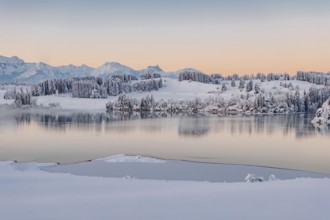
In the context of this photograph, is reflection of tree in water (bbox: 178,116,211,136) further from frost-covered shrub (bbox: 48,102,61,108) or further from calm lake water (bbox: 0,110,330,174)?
frost-covered shrub (bbox: 48,102,61,108)

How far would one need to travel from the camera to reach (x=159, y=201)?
1479cm

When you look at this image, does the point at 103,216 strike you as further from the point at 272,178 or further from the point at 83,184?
the point at 272,178

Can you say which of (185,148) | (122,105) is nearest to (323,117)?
(185,148)

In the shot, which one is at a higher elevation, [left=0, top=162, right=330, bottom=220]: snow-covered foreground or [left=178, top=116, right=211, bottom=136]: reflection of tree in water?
[left=0, top=162, right=330, bottom=220]: snow-covered foreground

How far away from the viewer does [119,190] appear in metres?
18.4

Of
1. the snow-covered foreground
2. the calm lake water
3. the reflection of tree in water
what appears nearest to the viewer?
the snow-covered foreground

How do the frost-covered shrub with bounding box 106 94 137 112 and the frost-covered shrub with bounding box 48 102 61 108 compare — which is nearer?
the frost-covered shrub with bounding box 106 94 137 112

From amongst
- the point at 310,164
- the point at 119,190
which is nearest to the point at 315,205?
the point at 119,190

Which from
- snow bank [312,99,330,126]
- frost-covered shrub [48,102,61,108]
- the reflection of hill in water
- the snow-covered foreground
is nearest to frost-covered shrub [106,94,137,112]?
frost-covered shrub [48,102,61,108]

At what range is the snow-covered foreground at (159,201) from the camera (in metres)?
Answer: 12.5

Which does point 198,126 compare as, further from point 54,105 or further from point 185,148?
point 54,105

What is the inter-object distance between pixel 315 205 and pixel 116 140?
1992 inches

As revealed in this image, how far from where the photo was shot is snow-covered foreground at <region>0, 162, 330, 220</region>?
12.5 m

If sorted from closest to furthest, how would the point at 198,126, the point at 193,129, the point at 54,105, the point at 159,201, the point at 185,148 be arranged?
the point at 159,201, the point at 185,148, the point at 193,129, the point at 198,126, the point at 54,105
